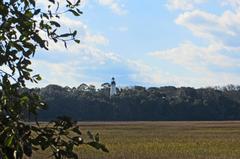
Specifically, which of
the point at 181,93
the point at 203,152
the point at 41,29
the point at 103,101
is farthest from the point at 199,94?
the point at 41,29

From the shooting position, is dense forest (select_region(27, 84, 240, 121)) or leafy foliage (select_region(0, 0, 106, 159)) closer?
leafy foliage (select_region(0, 0, 106, 159))

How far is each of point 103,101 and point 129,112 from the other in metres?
7.92

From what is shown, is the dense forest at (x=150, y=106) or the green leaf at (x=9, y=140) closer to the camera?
the green leaf at (x=9, y=140)

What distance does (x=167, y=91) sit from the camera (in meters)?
138

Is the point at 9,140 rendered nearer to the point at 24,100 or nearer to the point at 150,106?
the point at 24,100

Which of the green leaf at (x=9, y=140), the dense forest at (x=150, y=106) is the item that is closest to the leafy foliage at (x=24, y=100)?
the green leaf at (x=9, y=140)

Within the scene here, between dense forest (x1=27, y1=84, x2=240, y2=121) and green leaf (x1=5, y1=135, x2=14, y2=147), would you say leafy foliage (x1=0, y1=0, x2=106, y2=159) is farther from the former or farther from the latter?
dense forest (x1=27, y1=84, x2=240, y2=121)

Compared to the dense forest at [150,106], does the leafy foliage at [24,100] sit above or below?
A: below

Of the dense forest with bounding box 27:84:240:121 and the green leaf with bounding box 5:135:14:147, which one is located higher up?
the dense forest with bounding box 27:84:240:121

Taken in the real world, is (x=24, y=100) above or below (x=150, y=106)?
below

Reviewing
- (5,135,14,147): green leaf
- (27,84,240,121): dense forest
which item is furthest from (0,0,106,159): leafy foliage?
(27,84,240,121): dense forest

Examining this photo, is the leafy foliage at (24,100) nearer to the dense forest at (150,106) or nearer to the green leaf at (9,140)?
the green leaf at (9,140)

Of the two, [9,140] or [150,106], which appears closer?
[9,140]

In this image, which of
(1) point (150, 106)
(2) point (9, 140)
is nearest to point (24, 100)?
(2) point (9, 140)
